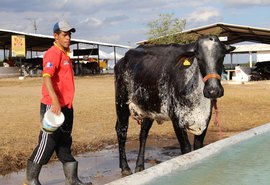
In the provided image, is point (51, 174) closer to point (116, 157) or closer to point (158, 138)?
point (116, 157)

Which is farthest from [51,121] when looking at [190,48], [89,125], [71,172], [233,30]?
[233,30]

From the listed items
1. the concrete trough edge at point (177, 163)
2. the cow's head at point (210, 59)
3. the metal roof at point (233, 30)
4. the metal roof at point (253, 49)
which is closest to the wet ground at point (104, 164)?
the concrete trough edge at point (177, 163)

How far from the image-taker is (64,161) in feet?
17.0

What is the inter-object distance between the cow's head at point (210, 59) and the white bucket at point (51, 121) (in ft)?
5.71

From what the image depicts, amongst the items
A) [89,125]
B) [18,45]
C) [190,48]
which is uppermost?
[18,45]

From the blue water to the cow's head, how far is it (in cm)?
88

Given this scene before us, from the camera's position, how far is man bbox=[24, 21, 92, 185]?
4871mm

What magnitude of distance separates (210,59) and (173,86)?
27.0 inches

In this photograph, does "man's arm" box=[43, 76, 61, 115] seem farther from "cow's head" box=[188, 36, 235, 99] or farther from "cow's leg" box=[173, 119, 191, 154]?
"cow's leg" box=[173, 119, 191, 154]

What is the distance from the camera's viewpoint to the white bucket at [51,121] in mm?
4605

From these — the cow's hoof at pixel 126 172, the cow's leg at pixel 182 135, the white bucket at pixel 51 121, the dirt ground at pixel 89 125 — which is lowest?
the cow's hoof at pixel 126 172

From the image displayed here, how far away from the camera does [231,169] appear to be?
549 cm

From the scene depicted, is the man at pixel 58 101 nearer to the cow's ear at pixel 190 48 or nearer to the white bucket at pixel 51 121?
the white bucket at pixel 51 121

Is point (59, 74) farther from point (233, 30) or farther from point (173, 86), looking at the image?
point (233, 30)
